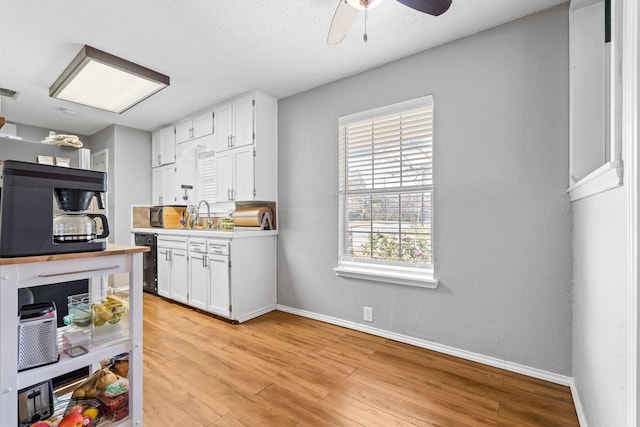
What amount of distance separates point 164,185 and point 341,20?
3.97 meters

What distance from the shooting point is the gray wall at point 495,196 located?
196 cm

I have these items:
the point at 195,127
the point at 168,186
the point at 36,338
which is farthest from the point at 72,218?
the point at 168,186

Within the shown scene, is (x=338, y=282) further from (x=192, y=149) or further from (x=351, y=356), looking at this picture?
(x=192, y=149)

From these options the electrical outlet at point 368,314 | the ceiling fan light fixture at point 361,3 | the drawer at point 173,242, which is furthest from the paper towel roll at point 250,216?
the ceiling fan light fixture at point 361,3

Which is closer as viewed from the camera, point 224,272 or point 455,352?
point 455,352

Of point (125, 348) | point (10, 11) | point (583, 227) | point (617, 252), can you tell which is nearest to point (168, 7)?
point (10, 11)

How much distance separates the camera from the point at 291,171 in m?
3.40

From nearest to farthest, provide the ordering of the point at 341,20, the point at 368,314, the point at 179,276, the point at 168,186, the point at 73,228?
the point at 73,228
the point at 341,20
the point at 368,314
the point at 179,276
the point at 168,186

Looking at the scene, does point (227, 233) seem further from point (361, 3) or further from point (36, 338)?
point (361, 3)

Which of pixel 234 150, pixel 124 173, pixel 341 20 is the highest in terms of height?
pixel 341 20

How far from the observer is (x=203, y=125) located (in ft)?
13.0

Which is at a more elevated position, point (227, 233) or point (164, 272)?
point (227, 233)

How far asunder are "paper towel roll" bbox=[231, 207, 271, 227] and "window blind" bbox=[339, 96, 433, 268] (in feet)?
3.06

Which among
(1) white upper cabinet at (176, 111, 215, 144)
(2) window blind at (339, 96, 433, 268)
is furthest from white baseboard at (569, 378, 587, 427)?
(1) white upper cabinet at (176, 111, 215, 144)
